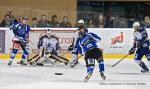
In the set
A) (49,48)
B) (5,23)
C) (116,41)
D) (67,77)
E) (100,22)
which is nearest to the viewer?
(67,77)

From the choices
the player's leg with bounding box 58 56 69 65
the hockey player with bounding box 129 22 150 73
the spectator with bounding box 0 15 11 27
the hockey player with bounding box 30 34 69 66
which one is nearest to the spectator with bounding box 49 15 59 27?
the spectator with bounding box 0 15 11 27

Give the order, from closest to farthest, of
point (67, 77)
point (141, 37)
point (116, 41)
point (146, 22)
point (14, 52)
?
point (67, 77) → point (141, 37) → point (14, 52) → point (116, 41) → point (146, 22)

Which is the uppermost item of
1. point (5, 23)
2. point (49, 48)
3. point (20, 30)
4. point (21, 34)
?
point (5, 23)

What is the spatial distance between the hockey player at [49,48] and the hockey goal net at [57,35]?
1.33 ft

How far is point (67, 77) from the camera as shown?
619 inches

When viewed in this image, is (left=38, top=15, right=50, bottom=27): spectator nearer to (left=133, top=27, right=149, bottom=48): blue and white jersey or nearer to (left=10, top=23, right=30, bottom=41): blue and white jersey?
(left=10, top=23, right=30, bottom=41): blue and white jersey

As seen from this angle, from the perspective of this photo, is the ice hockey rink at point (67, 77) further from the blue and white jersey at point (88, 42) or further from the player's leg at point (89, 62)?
the blue and white jersey at point (88, 42)

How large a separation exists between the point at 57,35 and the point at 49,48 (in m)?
1.72

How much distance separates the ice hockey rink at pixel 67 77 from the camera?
13.8m

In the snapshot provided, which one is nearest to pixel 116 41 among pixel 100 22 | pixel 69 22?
pixel 100 22

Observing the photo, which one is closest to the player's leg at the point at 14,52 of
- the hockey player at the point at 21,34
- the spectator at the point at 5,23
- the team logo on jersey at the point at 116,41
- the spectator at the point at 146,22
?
the hockey player at the point at 21,34

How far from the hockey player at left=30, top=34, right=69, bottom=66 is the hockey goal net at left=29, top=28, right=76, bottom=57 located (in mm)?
405

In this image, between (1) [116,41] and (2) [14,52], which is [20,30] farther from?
(1) [116,41]

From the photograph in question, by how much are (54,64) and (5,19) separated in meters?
3.89
